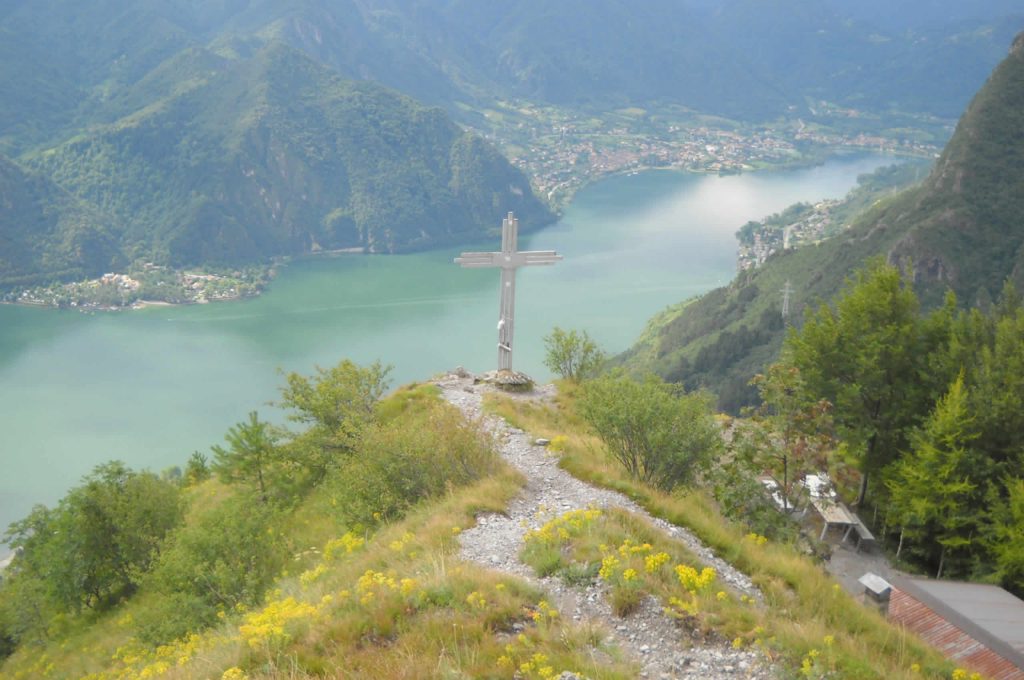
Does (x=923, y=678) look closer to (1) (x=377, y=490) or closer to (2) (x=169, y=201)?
(1) (x=377, y=490)

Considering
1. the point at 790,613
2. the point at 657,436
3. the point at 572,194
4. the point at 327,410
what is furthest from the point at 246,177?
the point at 790,613

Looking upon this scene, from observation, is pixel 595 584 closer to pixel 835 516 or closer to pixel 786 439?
pixel 786 439

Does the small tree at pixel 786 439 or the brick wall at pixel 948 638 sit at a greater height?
the small tree at pixel 786 439

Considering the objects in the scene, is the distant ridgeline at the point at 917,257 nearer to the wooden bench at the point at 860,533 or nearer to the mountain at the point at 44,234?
the wooden bench at the point at 860,533

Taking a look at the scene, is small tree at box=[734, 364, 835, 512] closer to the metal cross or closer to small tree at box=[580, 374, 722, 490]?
small tree at box=[580, 374, 722, 490]

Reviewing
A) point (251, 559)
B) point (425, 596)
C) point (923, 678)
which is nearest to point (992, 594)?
point (923, 678)

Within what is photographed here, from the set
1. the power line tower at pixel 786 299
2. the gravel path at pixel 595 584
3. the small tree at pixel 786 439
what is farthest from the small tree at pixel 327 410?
the power line tower at pixel 786 299

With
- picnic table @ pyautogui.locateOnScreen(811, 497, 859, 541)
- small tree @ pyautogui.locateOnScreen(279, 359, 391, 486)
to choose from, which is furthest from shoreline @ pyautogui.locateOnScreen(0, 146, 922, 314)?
picnic table @ pyautogui.locateOnScreen(811, 497, 859, 541)
